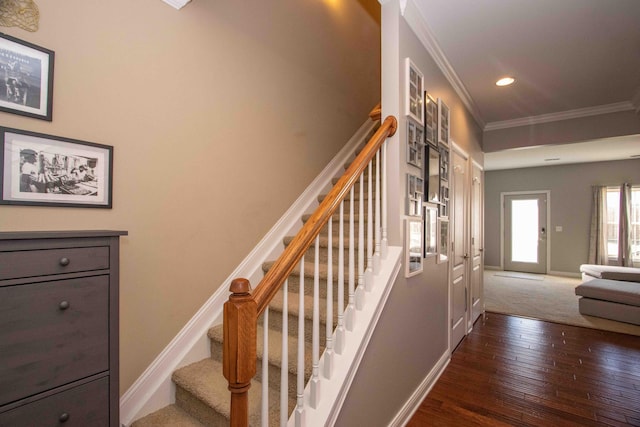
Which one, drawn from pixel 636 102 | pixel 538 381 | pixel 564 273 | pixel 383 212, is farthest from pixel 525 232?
pixel 383 212

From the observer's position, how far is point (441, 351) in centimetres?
274

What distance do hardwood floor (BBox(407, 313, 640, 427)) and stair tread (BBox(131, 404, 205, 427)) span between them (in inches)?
54.3

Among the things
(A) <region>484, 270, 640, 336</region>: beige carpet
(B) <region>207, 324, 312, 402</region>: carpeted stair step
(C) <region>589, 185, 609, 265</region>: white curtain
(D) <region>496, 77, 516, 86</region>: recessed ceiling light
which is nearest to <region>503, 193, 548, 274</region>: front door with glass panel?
(A) <region>484, 270, 640, 336</region>: beige carpet

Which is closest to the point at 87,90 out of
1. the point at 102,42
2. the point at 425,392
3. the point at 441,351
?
the point at 102,42

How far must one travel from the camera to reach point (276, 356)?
163 centimetres

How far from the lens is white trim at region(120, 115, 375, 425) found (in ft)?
5.31

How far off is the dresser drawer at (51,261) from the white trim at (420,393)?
5.94ft

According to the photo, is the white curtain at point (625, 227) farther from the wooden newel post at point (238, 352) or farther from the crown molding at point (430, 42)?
the wooden newel post at point (238, 352)

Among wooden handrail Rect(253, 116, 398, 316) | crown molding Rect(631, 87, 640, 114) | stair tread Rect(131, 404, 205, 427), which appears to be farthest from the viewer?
crown molding Rect(631, 87, 640, 114)

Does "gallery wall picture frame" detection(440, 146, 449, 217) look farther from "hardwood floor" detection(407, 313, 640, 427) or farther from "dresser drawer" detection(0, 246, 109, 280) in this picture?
"dresser drawer" detection(0, 246, 109, 280)

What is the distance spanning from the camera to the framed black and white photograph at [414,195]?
1983 mm

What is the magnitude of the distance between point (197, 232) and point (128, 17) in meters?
1.21

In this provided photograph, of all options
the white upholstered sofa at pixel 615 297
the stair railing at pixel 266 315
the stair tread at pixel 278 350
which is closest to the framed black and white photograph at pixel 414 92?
the stair railing at pixel 266 315

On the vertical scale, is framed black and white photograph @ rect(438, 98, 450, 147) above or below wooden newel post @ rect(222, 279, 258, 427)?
above
